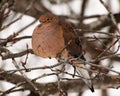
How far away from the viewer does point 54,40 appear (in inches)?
136

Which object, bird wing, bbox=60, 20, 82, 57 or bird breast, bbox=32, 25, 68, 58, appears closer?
bird breast, bbox=32, 25, 68, 58

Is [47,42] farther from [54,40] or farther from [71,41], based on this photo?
[71,41]

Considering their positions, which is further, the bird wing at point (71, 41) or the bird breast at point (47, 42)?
the bird wing at point (71, 41)

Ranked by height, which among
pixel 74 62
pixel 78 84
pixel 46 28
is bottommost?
pixel 78 84

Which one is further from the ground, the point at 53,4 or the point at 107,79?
the point at 53,4

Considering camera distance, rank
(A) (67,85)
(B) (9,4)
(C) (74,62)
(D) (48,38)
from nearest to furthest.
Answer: (C) (74,62)
(D) (48,38)
(B) (9,4)
(A) (67,85)

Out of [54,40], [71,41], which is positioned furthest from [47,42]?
[71,41]

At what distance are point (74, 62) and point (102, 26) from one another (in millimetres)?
2133

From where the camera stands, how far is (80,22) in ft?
16.9

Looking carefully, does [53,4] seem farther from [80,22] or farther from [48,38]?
[48,38]

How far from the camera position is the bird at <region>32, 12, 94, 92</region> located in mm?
3432

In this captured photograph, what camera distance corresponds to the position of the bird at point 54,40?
3432 millimetres

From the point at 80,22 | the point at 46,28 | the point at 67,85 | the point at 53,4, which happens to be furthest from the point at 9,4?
the point at 53,4

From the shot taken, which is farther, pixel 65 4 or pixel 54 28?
pixel 65 4
